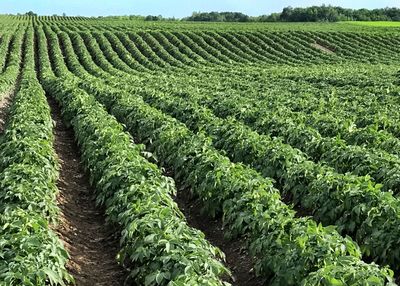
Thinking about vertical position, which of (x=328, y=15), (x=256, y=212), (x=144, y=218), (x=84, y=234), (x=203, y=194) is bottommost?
(x=328, y=15)

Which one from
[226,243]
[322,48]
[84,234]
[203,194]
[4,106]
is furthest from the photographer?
[322,48]

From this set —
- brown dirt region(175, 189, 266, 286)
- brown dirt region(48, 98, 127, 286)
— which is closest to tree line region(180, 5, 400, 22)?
brown dirt region(48, 98, 127, 286)

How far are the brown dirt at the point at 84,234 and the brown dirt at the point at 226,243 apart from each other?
1.60 meters

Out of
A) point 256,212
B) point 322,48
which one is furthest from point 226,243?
point 322,48

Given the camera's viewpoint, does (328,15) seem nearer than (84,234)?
No

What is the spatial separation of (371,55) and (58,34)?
37040 mm

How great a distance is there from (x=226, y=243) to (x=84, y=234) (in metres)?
2.51

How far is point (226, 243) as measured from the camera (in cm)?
887

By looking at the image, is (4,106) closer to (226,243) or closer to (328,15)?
(226,243)

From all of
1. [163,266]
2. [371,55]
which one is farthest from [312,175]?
[371,55]

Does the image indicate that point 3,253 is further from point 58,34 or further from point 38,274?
point 58,34

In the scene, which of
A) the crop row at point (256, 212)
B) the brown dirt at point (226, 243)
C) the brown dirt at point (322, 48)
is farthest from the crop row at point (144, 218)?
the brown dirt at point (322, 48)

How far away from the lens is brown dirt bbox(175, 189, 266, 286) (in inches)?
301

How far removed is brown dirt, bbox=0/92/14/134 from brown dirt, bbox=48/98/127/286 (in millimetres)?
6071
